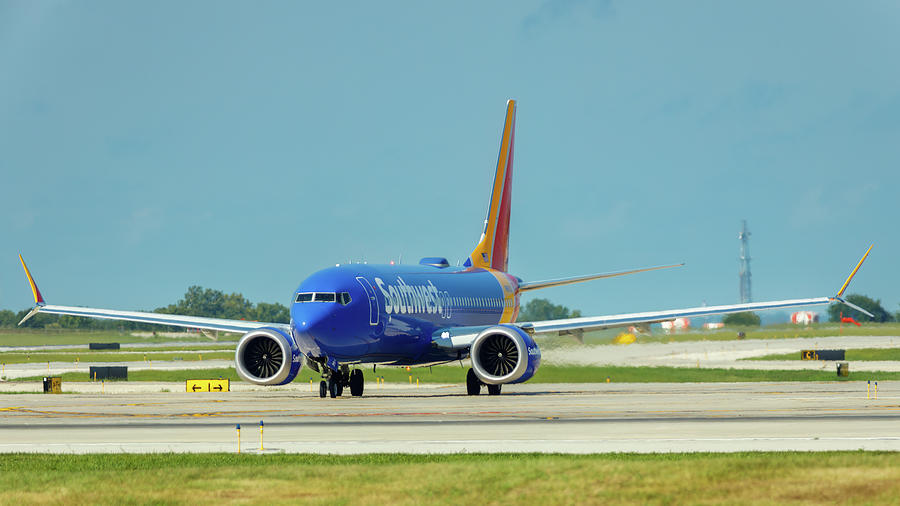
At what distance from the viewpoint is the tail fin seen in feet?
201

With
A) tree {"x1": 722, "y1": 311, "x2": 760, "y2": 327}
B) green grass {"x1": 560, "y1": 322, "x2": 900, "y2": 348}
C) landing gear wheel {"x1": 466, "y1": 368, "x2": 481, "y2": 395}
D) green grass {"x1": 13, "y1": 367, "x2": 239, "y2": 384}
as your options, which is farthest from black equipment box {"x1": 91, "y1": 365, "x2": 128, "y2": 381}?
tree {"x1": 722, "y1": 311, "x2": 760, "y2": 327}

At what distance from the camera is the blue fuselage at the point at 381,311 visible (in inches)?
1614

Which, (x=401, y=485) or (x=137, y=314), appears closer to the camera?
(x=401, y=485)

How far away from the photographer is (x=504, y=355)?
148 feet

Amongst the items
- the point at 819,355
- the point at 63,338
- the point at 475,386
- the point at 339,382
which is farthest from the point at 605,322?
the point at 63,338

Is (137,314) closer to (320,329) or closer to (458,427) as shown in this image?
(320,329)

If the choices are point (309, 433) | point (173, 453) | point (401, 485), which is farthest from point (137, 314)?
point (401, 485)

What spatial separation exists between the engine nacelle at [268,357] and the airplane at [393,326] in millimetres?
37

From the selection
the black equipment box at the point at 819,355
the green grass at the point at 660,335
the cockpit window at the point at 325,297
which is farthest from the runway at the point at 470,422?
the black equipment box at the point at 819,355

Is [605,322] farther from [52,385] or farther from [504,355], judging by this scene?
[52,385]

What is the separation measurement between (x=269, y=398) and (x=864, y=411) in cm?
2243

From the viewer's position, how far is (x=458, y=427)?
29.3m

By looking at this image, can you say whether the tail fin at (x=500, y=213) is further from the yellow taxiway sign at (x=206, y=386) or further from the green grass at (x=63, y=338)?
the green grass at (x=63, y=338)

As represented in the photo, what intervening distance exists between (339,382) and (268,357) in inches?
111
